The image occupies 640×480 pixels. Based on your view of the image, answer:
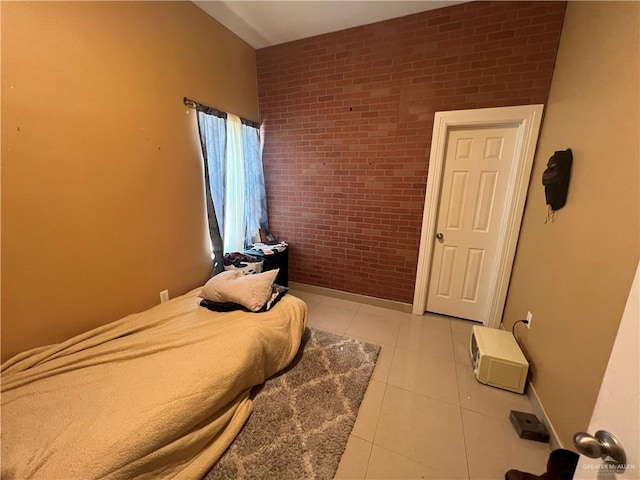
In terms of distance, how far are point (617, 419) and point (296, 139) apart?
3119 mm

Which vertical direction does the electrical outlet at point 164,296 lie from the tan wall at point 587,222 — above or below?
below

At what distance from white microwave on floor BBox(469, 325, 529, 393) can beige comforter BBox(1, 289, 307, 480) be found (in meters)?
1.49

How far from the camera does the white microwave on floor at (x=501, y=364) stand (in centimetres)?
181

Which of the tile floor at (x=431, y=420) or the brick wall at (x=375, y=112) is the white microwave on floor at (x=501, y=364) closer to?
the tile floor at (x=431, y=420)

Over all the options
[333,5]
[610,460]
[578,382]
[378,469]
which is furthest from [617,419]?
[333,5]

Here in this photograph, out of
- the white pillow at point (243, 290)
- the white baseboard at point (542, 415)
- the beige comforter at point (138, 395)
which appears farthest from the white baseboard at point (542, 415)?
the white pillow at point (243, 290)

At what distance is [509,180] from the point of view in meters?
2.39

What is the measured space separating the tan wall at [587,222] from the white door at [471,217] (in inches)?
17.6

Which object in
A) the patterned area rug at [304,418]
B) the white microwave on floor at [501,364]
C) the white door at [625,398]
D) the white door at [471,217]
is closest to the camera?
the white door at [625,398]

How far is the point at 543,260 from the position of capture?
185cm

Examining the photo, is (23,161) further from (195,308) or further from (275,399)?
(275,399)

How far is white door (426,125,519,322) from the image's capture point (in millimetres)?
2418

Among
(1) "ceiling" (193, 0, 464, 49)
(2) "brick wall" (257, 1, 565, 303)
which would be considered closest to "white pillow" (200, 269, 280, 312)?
(2) "brick wall" (257, 1, 565, 303)

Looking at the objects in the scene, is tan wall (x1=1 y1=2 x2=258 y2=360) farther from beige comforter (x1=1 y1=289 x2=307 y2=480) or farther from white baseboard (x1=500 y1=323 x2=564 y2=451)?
white baseboard (x1=500 y1=323 x2=564 y2=451)
